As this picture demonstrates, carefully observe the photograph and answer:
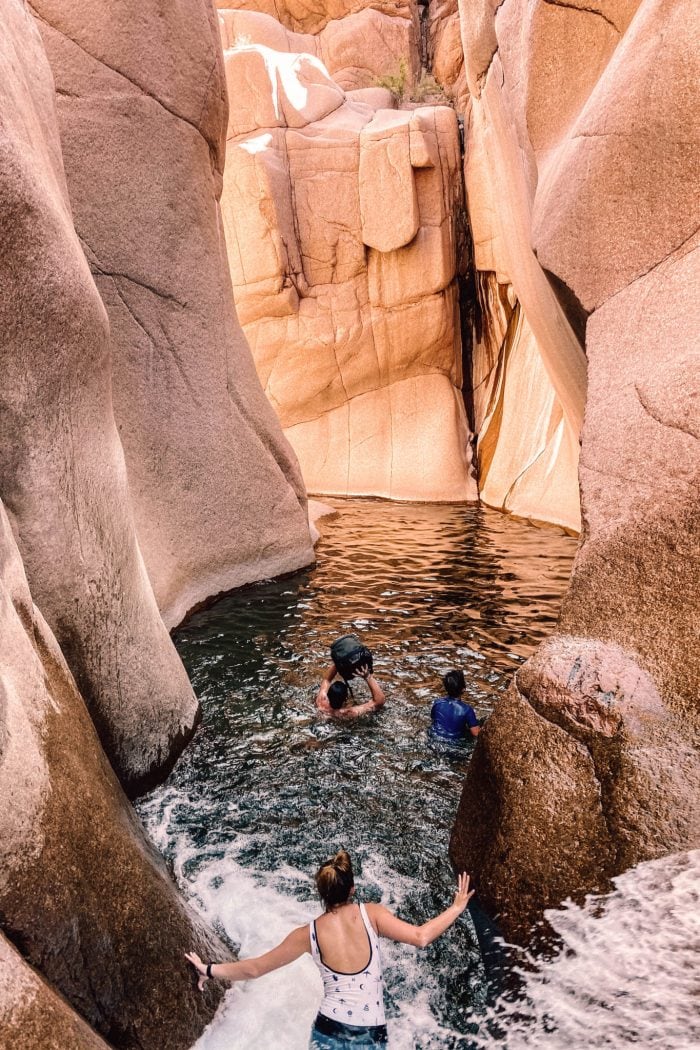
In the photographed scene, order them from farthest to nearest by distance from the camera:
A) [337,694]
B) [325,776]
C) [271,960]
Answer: [337,694]
[325,776]
[271,960]

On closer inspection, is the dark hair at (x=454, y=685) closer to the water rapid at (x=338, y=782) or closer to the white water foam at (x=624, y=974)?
the water rapid at (x=338, y=782)

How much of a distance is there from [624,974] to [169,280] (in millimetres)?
7878

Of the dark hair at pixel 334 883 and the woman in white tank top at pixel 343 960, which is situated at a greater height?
the dark hair at pixel 334 883

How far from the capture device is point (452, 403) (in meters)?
16.6

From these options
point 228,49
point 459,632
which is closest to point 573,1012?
point 459,632

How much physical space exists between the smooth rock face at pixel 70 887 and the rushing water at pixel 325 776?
0.38 metres

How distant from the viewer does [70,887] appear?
272 centimetres

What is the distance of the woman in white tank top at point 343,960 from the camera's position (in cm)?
283

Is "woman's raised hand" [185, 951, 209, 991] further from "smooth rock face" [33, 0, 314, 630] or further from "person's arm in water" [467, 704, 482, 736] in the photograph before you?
"smooth rock face" [33, 0, 314, 630]

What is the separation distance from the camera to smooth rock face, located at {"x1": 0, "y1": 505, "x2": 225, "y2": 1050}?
2.49m

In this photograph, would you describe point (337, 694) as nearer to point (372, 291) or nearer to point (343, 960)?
point (343, 960)

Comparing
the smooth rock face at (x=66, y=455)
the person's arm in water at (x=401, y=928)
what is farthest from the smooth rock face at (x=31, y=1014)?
the smooth rock face at (x=66, y=455)

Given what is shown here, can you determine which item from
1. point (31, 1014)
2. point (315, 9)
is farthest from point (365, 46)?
point (31, 1014)

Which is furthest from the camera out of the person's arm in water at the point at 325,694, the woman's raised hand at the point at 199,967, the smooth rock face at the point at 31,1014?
the person's arm in water at the point at 325,694
